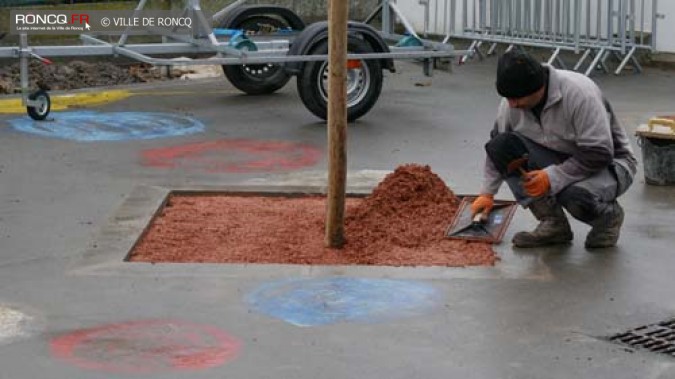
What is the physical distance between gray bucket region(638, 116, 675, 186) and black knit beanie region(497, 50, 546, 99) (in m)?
2.50

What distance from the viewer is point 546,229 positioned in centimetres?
752

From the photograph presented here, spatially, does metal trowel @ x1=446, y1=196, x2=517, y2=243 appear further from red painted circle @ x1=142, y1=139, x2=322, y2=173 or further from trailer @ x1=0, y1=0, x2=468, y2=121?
trailer @ x1=0, y1=0, x2=468, y2=121

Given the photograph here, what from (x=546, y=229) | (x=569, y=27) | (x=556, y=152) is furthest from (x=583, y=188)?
(x=569, y=27)

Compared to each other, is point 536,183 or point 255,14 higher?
point 255,14

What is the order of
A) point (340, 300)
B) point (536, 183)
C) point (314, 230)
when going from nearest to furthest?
1. point (340, 300)
2. point (536, 183)
3. point (314, 230)

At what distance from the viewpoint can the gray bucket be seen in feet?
30.2

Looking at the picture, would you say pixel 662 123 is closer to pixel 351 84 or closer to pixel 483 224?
pixel 483 224

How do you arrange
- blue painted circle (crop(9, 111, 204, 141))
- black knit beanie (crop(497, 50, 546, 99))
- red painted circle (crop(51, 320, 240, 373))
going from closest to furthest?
red painted circle (crop(51, 320, 240, 373)) < black knit beanie (crop(497, 50, 546, 99)) < blue painted circle (crop(9, 111, 204, 141))

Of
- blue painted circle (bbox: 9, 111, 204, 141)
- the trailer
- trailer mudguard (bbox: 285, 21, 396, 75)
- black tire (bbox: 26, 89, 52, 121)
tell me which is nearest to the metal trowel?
the trailer

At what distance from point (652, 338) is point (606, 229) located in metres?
1.60

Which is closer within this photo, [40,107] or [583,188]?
[583,188]

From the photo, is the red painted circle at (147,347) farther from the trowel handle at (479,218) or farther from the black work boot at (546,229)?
the black work boot at (546,229)

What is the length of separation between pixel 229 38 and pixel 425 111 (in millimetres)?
2201

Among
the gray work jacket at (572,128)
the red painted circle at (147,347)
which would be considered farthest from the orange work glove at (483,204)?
the red painted circle at (147,347)
